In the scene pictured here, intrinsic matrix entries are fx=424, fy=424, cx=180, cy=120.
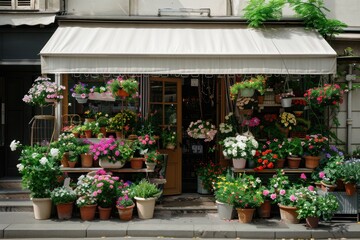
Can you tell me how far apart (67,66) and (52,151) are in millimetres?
1682

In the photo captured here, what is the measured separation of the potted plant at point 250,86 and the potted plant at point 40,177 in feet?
12.5

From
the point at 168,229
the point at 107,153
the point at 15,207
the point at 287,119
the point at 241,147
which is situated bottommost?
the point at 168,229

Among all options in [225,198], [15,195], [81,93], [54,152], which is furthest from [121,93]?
[15,195]

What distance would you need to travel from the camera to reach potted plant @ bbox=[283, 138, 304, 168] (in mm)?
8828

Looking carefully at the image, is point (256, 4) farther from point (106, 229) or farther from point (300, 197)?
point (106, 229)

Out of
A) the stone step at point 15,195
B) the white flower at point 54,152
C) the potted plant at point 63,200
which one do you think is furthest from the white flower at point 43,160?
the stone step at point 15,195

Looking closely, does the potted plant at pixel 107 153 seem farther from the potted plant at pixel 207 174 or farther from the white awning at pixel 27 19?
the white awning at pixel 27 19

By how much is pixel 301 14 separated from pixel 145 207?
5517mm

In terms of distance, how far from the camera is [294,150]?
884 cm

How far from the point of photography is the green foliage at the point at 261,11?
368 inches

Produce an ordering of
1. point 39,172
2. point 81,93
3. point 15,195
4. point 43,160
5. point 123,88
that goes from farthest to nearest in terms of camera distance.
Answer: point 15,195
point 81,93
point 123,88
point 39,172
point 43,160

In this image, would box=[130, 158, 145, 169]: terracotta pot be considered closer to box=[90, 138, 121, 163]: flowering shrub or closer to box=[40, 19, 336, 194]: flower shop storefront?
box=[90, 138, 121, 163]: flowering shrub

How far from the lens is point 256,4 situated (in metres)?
9.50

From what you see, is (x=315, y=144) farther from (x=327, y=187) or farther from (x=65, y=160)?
(x=65, y=160)
